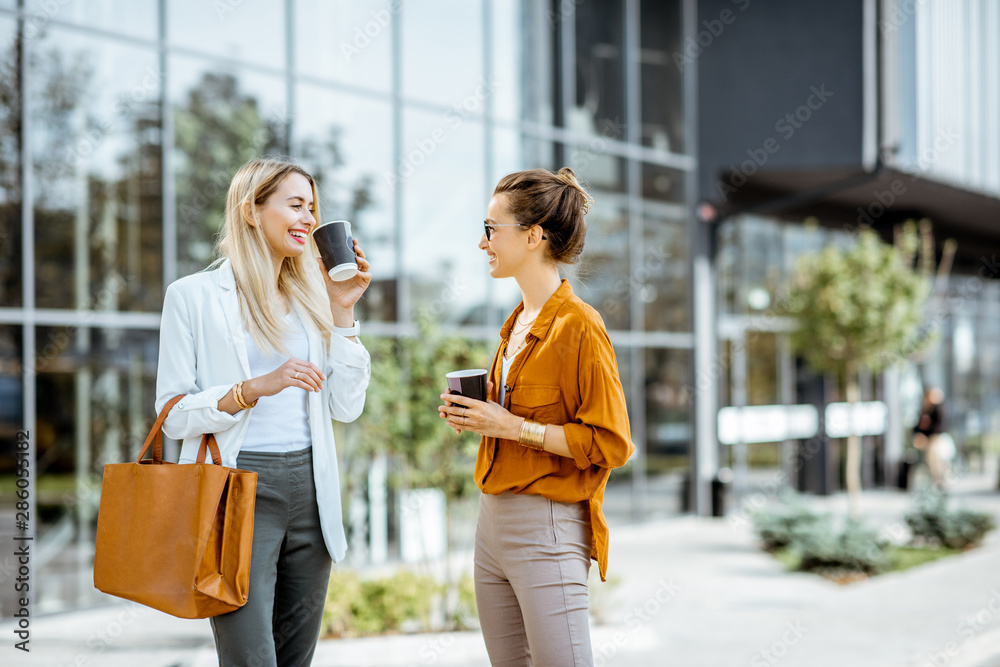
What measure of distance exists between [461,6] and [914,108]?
19.7 feet

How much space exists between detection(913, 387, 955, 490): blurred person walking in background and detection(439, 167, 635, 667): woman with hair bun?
521 inches

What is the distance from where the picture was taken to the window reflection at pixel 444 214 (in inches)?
367

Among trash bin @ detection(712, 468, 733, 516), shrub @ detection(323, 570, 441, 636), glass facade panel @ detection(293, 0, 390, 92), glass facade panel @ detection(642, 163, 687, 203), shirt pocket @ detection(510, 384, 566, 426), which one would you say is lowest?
trash bin @ detection(712, 468, 733, 516)

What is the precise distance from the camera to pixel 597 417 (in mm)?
2287

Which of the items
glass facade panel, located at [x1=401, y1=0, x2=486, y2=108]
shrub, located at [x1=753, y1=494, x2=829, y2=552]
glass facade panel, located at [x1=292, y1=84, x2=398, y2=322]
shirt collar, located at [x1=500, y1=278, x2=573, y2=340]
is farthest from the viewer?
glass facade panel, located at [x1=401, y1=0, x2=486, y2=108]

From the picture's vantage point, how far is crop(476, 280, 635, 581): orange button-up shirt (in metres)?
2.30

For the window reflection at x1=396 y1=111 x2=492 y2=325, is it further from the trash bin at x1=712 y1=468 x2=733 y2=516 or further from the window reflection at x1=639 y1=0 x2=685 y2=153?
the trash bin at x1=712 y1=468 x2=733 y2=516

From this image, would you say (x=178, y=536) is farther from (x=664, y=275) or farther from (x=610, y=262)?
(x=664, y=275)

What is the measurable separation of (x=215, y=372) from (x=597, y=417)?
974mm

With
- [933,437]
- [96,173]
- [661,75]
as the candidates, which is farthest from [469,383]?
[933,437]

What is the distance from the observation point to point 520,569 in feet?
7.70

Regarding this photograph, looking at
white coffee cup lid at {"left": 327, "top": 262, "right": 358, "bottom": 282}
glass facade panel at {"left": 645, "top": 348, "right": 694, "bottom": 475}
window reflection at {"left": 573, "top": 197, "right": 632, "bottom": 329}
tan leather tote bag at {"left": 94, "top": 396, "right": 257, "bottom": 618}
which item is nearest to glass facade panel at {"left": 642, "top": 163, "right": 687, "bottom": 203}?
window reflection at {"left": 573, "top": 197, "right": 632, "bottom": 329}

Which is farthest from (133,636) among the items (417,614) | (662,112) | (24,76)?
(662,112)

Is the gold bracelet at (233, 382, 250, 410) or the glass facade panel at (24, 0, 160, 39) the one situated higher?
the glass facade panel at (24, 0, 160, 39)
